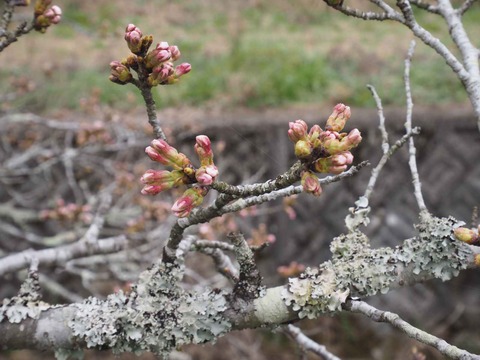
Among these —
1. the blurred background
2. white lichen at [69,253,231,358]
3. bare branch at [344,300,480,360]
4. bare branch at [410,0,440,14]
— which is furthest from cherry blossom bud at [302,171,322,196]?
the blurred background

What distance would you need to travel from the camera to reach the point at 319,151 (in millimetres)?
715

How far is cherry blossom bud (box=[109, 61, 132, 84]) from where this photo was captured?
2.70ft

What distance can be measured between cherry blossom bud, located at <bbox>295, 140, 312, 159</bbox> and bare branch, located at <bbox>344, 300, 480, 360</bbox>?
30cm

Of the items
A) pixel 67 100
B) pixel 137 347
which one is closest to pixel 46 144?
pixel 67 100

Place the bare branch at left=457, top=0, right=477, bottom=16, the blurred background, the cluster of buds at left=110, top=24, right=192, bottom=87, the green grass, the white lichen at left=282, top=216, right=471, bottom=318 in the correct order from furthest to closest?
the green grass < the blurred background < the bare branch at left=457, top=0, right=477, bottom=16 < the white lichen at left=282, top=216, right=471, bottom=318 < the cluster of buds at left=110, top=24, right=192, bottom=87

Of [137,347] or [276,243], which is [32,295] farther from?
[276,243]

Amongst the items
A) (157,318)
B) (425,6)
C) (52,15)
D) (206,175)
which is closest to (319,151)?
(206,175)

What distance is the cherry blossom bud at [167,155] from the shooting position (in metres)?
0.75

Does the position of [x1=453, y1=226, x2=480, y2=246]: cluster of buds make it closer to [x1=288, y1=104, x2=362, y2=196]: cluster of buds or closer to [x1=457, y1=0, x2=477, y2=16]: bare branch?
[x1=288, y1=104, x2=362, y2=196]: cluster of buds

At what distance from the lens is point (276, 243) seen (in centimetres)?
420

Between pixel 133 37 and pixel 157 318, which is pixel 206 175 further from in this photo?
pixel 157 318

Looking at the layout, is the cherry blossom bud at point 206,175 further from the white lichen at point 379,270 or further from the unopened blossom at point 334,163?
the white lichen at point 379,270

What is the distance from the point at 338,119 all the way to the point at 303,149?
11 centimetres

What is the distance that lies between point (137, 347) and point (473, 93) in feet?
2.89
